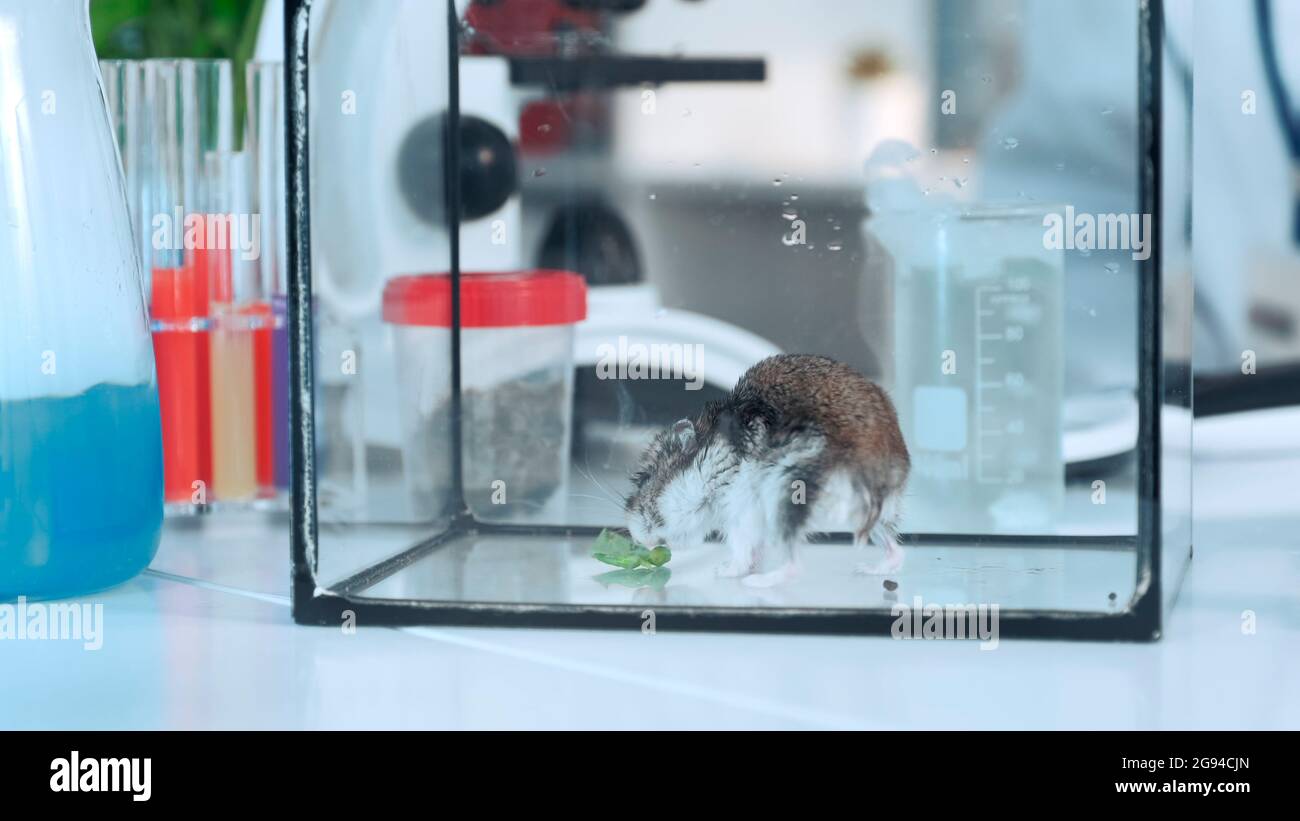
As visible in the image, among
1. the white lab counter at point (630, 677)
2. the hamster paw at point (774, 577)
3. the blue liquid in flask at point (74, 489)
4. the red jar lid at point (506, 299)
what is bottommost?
the white lab counter at point (630, 677)

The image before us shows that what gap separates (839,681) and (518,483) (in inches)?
12.7

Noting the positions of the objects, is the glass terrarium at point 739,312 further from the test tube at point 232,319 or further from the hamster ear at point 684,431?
the test tube at point 232,319

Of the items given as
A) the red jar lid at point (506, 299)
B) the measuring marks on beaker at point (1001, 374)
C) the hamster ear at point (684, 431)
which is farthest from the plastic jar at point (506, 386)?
the measuring marks on beaker at point (1001, 374)

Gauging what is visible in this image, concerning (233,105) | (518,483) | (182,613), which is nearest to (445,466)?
(518,483)

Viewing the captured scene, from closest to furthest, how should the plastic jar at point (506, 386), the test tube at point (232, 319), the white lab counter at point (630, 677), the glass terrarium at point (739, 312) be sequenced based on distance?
the white lab counter at point (630, 677), the glass terrarium at point (739, 312), the plastic jar at point (506, 386), the test tube at point (232, 319)

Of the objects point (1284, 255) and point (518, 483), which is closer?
point (518, 483)

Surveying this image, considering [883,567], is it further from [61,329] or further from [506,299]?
[61,329]

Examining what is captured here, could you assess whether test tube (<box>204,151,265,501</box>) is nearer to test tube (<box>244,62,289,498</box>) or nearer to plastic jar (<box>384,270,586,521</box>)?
test tube (<box>244,62,289,498</box>)

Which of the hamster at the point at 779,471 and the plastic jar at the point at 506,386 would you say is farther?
the plastic jar at the point at 506,386

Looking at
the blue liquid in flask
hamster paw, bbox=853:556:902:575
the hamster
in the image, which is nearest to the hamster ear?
the hamster

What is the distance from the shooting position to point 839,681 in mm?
584

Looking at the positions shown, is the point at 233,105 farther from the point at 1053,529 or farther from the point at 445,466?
the point at 1053,529

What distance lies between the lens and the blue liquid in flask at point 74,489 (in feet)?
2.33

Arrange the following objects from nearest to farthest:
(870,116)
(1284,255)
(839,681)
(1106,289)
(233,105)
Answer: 1. (839,681)
2. (1106,289)
3. (870,116)
4. (233,105)
5. (1284,255)
